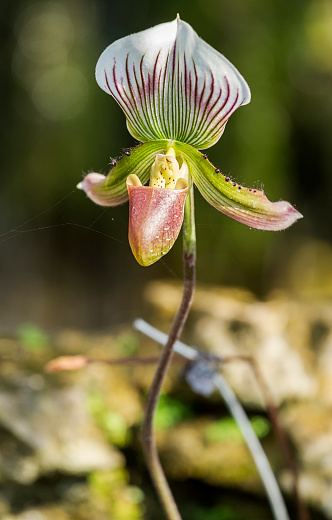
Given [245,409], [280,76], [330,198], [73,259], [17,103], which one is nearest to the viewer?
[245,409]

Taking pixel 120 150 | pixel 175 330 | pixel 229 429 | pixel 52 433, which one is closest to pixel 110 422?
pixel 52 433

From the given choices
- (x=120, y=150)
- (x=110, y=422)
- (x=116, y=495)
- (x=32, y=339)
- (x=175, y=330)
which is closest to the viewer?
(x=175, y=330)

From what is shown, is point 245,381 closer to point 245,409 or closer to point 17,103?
point 245,409

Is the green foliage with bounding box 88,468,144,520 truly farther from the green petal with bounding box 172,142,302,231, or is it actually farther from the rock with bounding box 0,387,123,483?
the green petal with bounding box 172,142,302,231

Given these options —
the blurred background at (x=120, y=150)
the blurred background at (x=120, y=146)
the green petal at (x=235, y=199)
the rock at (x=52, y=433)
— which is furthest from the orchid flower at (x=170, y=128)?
the blurred background at (x=120, y=146)

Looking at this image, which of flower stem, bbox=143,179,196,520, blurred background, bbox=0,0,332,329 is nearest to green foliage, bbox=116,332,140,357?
flower stem, bbox=143,179,196,520

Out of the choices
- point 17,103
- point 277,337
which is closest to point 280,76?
point 17,103

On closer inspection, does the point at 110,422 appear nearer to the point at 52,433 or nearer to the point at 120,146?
the point at 52,433
